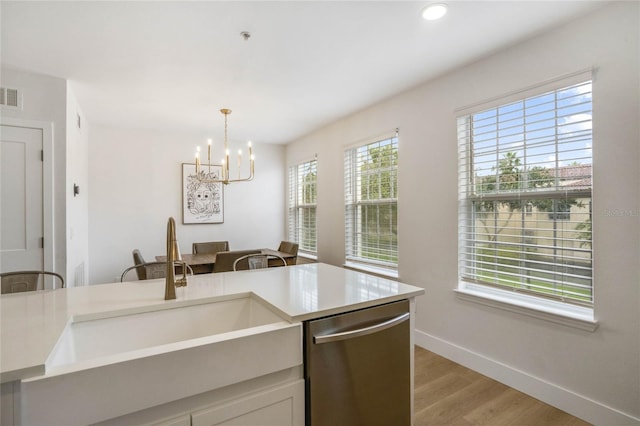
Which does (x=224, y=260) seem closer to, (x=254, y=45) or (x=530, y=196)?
(x=254, y=45)

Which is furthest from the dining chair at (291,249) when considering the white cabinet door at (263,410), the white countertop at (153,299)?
the white cabinet door at (263,410)

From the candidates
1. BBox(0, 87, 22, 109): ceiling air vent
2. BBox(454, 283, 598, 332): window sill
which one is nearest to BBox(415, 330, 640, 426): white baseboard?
BBox(454, 283, 598, 332): window sill

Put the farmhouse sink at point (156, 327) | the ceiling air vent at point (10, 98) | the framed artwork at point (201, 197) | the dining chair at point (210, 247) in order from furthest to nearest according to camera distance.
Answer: the framed artwork at point (201, 197) < the dining chair at point (210, 247) < the ceiling air vent at point (10, 98) < the farmhouse sink at point (156, 327)

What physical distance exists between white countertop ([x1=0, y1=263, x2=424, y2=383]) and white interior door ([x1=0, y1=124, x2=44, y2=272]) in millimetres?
1807

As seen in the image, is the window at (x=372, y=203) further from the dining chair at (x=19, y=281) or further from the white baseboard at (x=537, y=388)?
the dining chair at (x=19, y=281)

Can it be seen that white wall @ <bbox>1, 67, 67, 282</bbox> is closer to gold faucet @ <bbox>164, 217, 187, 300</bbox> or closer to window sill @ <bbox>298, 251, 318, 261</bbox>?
gold faucet @ <bbox>164, 217, 187, 300</bbox>

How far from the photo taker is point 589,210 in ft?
6.65

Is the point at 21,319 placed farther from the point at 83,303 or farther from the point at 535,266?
the point at 535,266

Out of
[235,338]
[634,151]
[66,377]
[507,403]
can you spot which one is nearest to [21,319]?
[66,377]

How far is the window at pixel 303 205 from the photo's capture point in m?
5.13

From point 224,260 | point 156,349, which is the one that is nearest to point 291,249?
point 224,260

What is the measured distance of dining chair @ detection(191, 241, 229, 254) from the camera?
15.4 ft

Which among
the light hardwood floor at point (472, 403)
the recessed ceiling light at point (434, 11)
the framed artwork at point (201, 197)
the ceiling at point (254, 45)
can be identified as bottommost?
the light hardwood floor at point (472, 403)

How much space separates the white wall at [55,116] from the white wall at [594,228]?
3.24 meters
